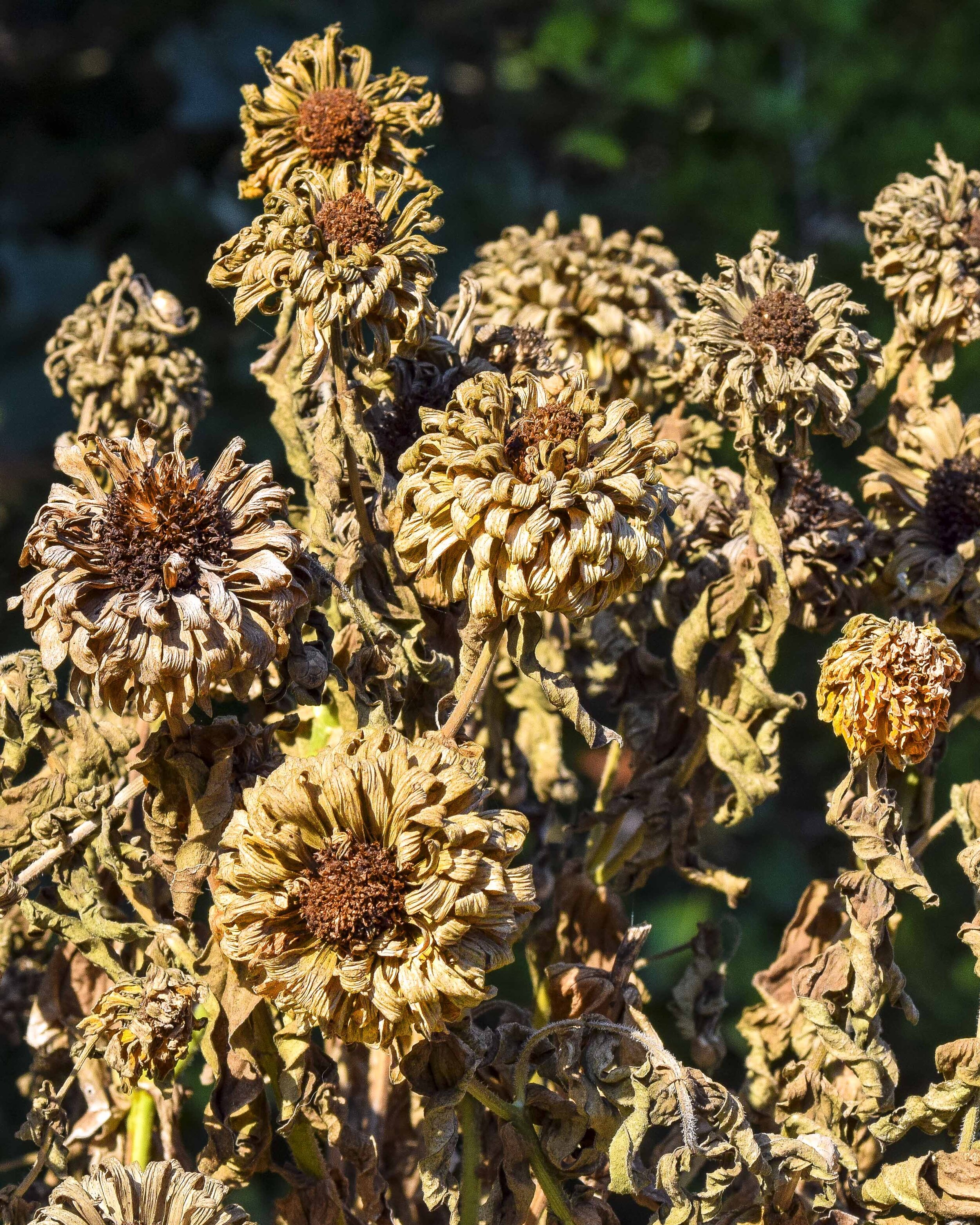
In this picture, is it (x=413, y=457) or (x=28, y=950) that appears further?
(x=28, y=950)

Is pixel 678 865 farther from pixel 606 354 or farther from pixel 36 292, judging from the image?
pixel 36 292

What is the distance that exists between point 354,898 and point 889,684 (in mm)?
236

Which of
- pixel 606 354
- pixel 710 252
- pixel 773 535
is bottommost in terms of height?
pixel 773 535

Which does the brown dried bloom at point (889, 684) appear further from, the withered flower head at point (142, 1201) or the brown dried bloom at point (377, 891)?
the withered flower head at point (142, 1201)

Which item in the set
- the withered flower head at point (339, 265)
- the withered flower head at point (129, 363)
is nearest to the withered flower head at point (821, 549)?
the withered flower head at point (339, 265)

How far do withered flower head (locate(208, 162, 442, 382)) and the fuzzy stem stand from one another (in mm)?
131

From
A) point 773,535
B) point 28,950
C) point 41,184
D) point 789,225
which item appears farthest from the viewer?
point 41,184

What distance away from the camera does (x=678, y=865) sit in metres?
0.73

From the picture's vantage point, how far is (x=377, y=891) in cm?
49

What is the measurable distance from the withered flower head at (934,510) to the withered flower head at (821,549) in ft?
0.06

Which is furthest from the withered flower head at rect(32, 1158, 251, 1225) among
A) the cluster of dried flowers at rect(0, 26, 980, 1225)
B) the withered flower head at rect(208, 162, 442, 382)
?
the withered flower head at rect(208, 162, 442, 382)

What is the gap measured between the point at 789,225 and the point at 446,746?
6.76 ft

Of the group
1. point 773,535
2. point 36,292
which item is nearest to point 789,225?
point 36,292

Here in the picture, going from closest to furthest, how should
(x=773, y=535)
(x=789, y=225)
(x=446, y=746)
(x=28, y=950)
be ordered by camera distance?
(x=446, y=746)
(x=773, y=535)
(x=28, y=950)
(x=789, y=225)
